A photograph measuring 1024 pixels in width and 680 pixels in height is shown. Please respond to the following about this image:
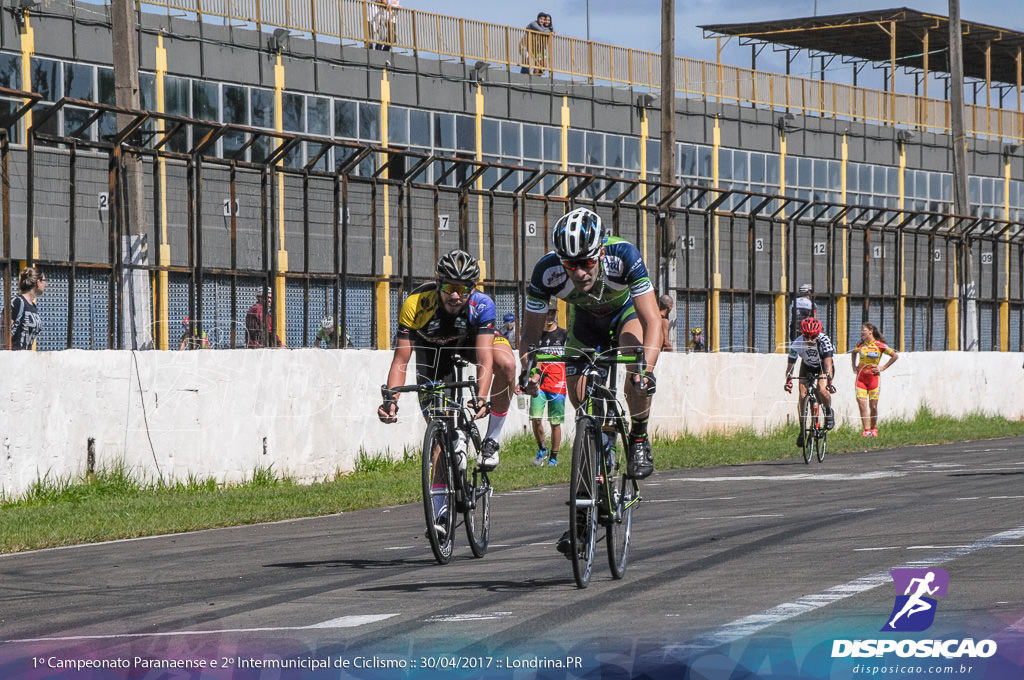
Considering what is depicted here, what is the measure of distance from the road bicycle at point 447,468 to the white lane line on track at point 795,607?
2.35m

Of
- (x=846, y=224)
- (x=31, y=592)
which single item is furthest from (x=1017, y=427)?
(x=31, y=592)

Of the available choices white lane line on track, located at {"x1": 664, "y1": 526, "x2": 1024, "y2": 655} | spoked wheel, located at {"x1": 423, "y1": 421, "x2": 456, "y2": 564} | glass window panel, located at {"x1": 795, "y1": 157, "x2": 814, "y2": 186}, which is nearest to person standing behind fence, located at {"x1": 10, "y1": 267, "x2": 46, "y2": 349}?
spoked wheel, located at {"x1": 423, "y1": 421, "x2": 456, "y2": 564}

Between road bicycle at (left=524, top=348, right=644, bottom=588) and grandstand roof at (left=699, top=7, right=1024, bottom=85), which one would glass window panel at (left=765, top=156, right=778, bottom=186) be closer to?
grandstand roof at (left=699, top=7, right=1024, bottom=85)

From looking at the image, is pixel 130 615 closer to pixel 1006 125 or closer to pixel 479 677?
pixel 479 677

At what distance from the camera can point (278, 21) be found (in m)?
36.8

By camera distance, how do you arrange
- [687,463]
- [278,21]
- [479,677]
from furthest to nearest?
[278,21]
[687,463]
[479,677]

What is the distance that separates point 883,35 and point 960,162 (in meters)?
24.7

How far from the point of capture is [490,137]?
42.8 m

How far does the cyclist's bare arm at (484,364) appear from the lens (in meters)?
Result: 9.34

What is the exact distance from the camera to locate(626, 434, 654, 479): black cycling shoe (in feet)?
28.1

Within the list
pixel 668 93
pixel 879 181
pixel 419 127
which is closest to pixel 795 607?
pixel 668 93

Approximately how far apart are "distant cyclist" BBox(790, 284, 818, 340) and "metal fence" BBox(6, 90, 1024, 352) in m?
0.37

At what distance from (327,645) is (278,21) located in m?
31.6

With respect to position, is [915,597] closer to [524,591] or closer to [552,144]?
[524,591]
